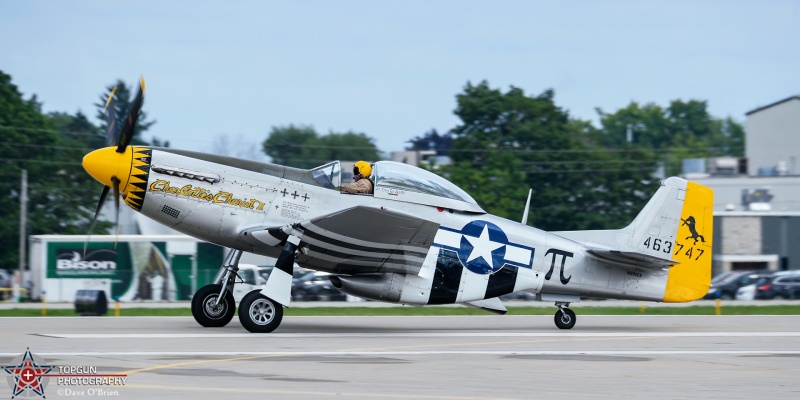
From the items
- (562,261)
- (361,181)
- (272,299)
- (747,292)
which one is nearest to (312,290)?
(747,292)

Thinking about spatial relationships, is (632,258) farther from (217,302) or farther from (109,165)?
(109,165)

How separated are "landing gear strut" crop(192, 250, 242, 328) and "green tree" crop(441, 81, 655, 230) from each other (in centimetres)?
3390

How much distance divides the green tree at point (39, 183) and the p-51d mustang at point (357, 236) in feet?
127

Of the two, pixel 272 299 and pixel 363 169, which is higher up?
pixel 363 169

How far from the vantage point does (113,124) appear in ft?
49.1

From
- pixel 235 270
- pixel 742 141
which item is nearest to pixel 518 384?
pixel 235 270

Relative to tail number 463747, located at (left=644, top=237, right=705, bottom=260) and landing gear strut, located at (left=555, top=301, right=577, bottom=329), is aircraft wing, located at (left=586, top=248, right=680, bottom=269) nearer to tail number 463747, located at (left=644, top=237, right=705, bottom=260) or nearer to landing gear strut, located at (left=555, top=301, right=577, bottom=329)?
tail number 463747, located at (left=644, top=237, right=705, bottom=260)

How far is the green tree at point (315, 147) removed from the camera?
78750 mm

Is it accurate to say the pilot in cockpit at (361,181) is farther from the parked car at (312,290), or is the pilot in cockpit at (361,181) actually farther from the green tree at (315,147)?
the green tree at (315,147)

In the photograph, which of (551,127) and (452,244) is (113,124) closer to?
(452,244)

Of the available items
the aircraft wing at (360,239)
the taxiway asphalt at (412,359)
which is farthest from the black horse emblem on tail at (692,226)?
the aircraft wing at (360,239)

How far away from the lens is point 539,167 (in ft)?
182

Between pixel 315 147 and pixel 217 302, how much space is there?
65.9 metres

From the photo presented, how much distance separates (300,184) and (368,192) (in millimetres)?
1059
